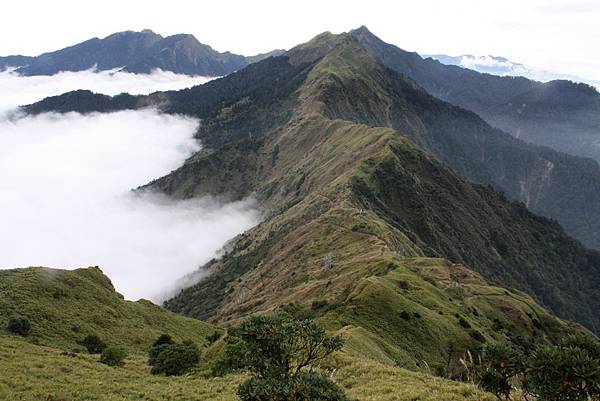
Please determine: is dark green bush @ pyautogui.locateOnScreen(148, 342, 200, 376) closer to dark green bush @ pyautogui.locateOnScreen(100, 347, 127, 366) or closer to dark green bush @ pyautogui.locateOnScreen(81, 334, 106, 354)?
A: dark green bush @ pyautogui.locateOnScreen(100, 347, 127, 366)

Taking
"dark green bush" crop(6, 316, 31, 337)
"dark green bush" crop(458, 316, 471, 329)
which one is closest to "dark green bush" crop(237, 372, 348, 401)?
"dark green bush" crop(6, 316, 31, 337)

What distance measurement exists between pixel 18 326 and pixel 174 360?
2394cm

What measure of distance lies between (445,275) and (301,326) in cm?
10258

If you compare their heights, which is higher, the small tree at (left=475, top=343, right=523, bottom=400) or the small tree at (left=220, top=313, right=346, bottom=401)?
the small tree at (left=220, top=313, right=346, bottom=401)

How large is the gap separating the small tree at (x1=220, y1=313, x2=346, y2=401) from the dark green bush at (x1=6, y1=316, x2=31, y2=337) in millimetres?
48627

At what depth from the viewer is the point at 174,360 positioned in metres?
52.0

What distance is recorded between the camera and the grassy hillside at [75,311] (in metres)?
66.1

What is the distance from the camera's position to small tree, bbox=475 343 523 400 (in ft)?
72.1

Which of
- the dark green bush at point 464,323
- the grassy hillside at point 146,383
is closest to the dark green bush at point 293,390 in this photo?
the grassy hillside at point 146,383

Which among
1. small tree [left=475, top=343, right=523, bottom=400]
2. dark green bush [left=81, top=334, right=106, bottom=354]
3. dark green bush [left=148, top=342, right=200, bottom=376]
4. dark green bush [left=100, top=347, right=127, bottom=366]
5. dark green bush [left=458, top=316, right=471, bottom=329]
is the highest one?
dark green bush [left=81, top=334, right=106, bottom=354]

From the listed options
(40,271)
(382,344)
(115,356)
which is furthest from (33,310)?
(382,344)

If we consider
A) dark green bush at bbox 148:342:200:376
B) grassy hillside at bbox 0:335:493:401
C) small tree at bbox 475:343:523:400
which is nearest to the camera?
small tree at bbox 475:343:523:400

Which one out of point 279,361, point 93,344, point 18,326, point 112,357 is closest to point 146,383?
point 112,357

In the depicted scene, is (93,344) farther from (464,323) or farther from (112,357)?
(464,323)
